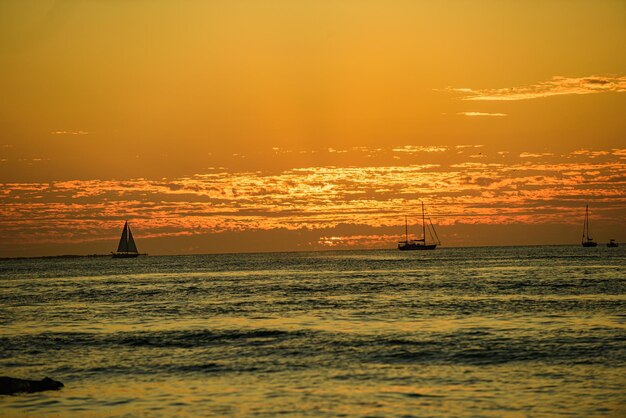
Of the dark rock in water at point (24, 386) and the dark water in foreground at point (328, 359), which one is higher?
the dark rock in water at point (24, 386)

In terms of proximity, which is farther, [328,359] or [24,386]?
[328,359]

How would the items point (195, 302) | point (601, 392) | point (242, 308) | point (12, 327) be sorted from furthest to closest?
point (195, 302), point (242, 308), point (12, 327), point (601, 392)

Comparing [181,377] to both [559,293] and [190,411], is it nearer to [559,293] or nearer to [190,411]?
[190,411]

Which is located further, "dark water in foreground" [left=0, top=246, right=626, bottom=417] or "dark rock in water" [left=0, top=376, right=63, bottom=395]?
"dark rock in water" [left=0, top=376, right=63, bottom=395]

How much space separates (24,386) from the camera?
28.5 metres

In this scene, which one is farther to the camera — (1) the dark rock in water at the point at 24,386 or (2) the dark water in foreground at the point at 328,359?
(1) the dark rock in water at the point at 24,386

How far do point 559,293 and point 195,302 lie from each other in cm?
3521

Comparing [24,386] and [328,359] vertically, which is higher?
[24,386]

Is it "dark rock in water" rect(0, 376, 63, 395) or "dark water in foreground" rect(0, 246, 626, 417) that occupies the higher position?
"dark rock in water" rect(0, 376, 63, 395)

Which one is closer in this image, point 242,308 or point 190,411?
point 190,411

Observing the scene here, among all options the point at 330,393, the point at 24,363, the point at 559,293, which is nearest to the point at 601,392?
the point at 330,393

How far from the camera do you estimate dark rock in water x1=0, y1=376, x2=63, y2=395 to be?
2817 cm

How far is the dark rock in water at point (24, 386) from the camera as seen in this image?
92.4 feet

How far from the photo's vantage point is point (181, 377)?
3191 centimetres
